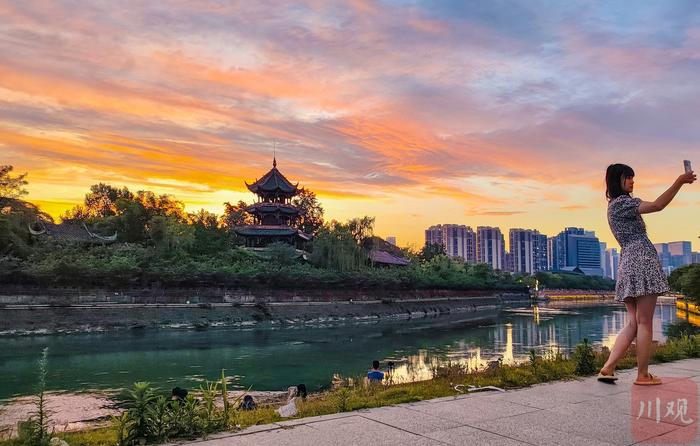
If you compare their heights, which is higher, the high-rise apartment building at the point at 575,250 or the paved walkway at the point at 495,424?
the high-rise apartment building at the point at 575,250

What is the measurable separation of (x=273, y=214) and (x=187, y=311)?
21.9 meters

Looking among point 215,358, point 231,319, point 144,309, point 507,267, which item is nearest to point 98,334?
point 144,309

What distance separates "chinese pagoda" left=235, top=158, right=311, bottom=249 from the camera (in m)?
55.0

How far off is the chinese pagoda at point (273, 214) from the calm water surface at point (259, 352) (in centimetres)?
1981

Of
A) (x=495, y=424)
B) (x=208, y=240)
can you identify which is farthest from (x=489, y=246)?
(x=495, y=424)

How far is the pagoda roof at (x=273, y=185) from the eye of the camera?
57188 millimetres

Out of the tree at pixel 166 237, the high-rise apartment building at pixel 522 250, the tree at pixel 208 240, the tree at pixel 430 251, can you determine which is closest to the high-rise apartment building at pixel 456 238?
the high-rise apartment building at pixel 522 250

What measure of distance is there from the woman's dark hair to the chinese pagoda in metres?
49.7

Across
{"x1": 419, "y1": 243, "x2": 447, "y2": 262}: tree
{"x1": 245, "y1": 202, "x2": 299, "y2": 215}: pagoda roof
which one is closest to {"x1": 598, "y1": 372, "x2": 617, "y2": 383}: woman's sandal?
{"x1": 245, "y1": 202, "x2": 299, "y2": 215}: pagoda roof

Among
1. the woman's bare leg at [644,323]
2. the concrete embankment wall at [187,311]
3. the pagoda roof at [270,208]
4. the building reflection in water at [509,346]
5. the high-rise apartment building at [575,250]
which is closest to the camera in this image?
the woman's bare leg at [644,323]

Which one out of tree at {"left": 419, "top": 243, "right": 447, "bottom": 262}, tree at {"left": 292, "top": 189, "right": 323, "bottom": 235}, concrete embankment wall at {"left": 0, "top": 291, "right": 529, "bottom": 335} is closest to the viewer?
concrete embankment wall at {"left": 0, "top": 291, "right": 529, "bottom": 335}

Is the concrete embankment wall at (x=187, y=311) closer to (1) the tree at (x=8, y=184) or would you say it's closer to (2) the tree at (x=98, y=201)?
(1) the tree at (x=8, y=184)

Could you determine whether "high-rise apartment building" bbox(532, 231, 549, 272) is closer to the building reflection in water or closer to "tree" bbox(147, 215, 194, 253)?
the building reflection in water

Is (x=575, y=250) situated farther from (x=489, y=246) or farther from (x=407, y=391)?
(x=407, y=391)
